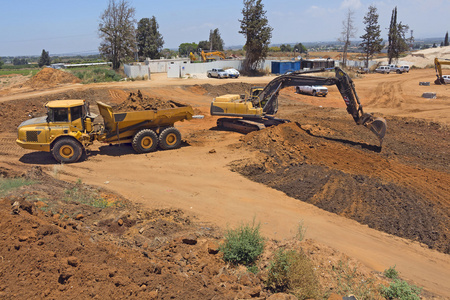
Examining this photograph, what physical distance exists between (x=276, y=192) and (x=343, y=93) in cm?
695

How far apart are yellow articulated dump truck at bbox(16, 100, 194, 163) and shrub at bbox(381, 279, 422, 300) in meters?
11.2

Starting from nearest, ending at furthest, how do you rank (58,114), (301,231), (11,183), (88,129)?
1. (301,231)
2. (11,183)
3. (58,114)
4. (88,129)

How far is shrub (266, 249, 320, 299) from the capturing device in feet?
21.6

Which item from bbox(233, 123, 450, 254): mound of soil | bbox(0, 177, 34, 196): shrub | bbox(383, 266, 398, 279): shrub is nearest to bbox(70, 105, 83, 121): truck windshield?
bbox(0, 177, 34, 196): shrub

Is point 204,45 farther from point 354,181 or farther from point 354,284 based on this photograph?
point 354,284

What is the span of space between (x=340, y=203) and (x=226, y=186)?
3875 mm

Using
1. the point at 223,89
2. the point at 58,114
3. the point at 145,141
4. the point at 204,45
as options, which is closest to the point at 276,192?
the point at 145,141

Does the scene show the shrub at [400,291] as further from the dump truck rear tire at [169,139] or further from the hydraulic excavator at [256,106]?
the hydraulic excavator at [256,106]

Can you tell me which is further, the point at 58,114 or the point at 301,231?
the point at 58,114

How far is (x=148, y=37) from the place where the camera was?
62.3 meters

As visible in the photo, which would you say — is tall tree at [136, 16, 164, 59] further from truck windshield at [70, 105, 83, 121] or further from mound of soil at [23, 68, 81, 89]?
truck windshield at [70, 105, 83, 121]

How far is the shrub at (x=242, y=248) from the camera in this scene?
7.61 meters

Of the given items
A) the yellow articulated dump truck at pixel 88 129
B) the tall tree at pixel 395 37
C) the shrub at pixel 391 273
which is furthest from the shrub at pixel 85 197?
the tall tree at pixel 395 37

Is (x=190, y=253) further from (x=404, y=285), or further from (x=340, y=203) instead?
(x=340, y=203)
